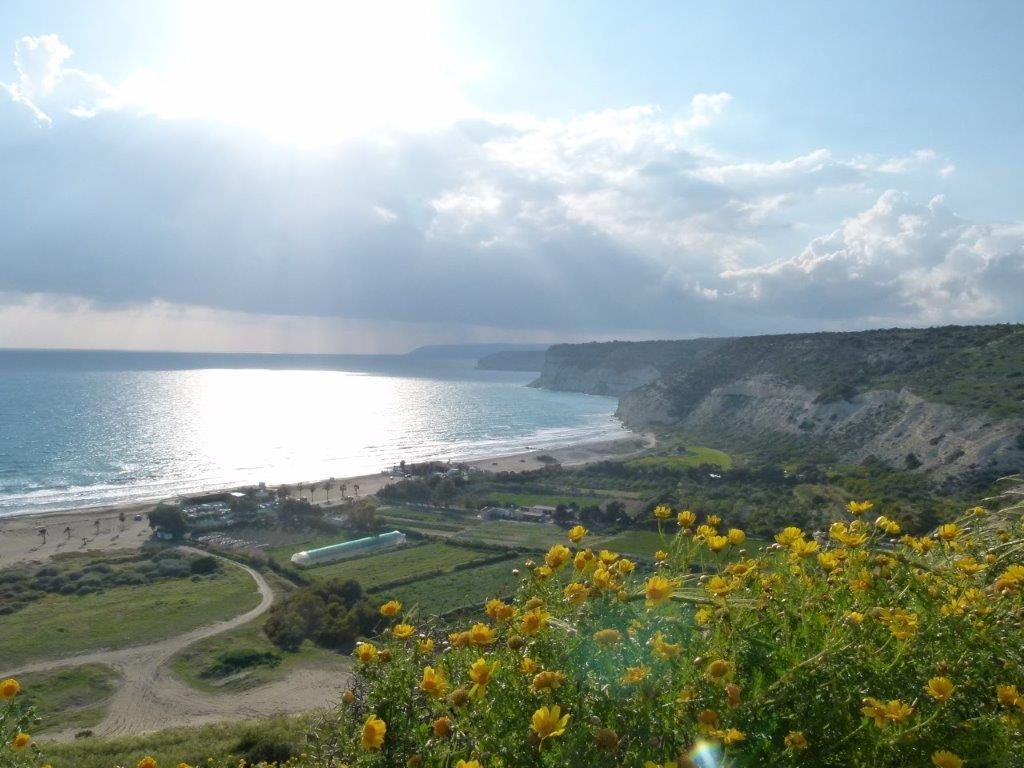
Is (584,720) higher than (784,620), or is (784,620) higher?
(784,620)

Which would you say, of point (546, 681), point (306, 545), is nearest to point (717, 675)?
point (546, 681)

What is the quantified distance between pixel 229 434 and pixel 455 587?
62.8 m

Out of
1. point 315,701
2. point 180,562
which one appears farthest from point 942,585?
point 180,562

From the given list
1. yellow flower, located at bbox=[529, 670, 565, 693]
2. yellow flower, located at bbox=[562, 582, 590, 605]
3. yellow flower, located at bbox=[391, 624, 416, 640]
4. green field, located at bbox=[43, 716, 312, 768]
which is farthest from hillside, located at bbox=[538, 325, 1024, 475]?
yellow flower, located at bbox=[529, 670, 565, 693]

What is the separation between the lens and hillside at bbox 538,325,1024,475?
4456cm

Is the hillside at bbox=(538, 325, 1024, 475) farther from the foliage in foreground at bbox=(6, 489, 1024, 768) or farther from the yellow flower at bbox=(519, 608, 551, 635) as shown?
the yellow flower at bbox=(519, 608, 551, 635)

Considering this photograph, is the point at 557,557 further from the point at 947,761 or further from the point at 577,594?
the point at 947,761

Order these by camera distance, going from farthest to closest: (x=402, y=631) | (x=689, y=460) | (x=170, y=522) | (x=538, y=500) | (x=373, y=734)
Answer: (x=689, y=460), (x=538, y=500), (x=170, y=522), (x=402, y=631), (x=373, y=734)

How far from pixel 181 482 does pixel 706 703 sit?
5904cm

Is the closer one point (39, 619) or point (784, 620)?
point (784, 620)

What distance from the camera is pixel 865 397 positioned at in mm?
60250

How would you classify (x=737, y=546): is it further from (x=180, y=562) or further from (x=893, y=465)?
(x=893, y=465)

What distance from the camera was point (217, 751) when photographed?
464 inches

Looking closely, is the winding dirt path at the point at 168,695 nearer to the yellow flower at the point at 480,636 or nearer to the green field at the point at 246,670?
the green field at the point at 246,670
